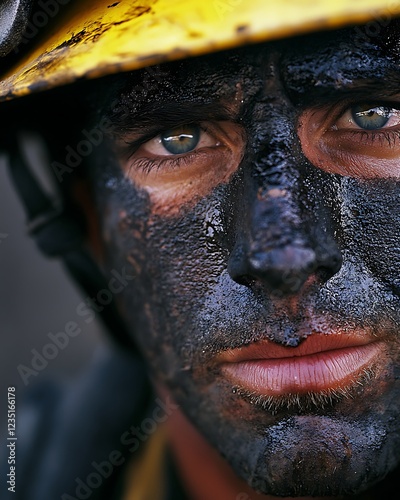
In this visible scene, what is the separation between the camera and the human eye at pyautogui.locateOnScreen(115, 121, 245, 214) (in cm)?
130

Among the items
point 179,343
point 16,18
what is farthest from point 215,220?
point 16,18

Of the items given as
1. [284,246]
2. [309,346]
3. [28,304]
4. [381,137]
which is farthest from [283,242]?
[28,304]

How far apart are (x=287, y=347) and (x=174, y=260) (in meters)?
0.31

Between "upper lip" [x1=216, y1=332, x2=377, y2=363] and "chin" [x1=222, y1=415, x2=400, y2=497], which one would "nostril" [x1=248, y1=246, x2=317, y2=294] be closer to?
"upper lip" [x1=216, y1=332, x2=377, y2=363]

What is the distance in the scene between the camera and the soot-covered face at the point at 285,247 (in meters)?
1.15

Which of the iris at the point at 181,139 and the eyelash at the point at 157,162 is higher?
the iris at the point at 181,139

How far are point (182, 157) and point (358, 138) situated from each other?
1.15 feet

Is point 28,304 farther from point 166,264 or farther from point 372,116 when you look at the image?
point 372,116

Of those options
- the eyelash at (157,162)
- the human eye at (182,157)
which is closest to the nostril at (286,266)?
the human eye at (182,157)

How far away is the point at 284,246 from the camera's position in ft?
3.58

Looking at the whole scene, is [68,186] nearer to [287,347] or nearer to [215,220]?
[215,220]

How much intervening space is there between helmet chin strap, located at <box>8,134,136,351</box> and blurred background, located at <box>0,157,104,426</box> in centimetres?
185

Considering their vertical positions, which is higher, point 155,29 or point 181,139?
point 155,29

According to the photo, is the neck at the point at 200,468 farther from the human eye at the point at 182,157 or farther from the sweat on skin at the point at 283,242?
the human eye at the point at 182,157
